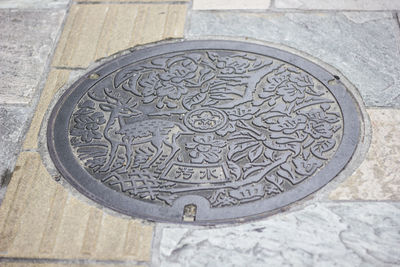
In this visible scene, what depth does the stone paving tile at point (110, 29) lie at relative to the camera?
10.5ft

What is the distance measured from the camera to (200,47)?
3168mm

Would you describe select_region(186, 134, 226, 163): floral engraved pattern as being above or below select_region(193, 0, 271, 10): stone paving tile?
below

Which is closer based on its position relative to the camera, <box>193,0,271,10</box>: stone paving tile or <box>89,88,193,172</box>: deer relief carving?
<box>89,88,193,172</box>: deer relief carving

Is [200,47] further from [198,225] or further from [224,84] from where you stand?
[198,225]

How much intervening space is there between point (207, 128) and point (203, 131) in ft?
0.09

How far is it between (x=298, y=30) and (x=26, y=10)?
1709 millimetres

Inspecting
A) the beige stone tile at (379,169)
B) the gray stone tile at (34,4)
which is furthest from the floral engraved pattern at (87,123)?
the beige stone tile at (379,169)

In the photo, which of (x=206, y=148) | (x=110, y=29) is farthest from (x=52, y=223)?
(x=110, y=29)

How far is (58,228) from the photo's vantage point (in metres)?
2.33

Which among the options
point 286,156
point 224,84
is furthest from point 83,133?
point 286,156

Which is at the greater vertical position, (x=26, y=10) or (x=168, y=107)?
(x=26, y=10)

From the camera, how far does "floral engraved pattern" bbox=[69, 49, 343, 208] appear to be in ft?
8.09

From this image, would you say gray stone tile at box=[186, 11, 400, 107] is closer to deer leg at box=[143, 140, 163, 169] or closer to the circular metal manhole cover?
the circular metal manhole cover

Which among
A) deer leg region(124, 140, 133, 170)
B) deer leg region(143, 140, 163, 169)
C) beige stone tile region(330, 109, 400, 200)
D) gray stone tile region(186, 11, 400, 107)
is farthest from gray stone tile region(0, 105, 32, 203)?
beige stone tile region(330, 109, 400, 200)
